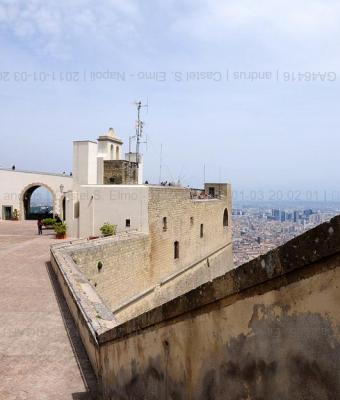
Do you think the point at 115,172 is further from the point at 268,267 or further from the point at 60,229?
the point at 268,267

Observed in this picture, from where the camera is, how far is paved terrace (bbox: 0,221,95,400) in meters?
5.36

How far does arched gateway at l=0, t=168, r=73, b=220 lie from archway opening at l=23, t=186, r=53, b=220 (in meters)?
0.10

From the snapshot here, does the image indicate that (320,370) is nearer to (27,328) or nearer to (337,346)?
(337,346)

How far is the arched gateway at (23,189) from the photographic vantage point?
28984 mm

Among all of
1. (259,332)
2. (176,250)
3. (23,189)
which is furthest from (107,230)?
(259,332)

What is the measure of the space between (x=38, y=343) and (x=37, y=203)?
2957 centimetres

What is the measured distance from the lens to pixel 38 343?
6.91m

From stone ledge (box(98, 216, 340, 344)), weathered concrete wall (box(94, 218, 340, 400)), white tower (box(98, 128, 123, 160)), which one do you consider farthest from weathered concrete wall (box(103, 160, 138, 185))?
stone ledge (box(98, 216, 340, 344))

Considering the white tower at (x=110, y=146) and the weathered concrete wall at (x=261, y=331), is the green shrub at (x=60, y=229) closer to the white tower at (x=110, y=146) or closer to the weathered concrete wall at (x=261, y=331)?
the white tower at (x=110, y=146)

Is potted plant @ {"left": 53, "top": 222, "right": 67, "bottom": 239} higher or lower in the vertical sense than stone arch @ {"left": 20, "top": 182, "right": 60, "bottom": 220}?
lower

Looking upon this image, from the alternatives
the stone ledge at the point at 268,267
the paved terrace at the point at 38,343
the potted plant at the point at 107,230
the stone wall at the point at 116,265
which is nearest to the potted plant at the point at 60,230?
the potted plant at the point at 107,230

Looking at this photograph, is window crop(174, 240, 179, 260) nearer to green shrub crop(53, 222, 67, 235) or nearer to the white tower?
green shrub crop(53, 222, 67, 235)

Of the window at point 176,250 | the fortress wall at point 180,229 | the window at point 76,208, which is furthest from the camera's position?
the window at point 176,250

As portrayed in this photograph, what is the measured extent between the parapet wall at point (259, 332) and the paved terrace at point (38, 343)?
209 centimetres
